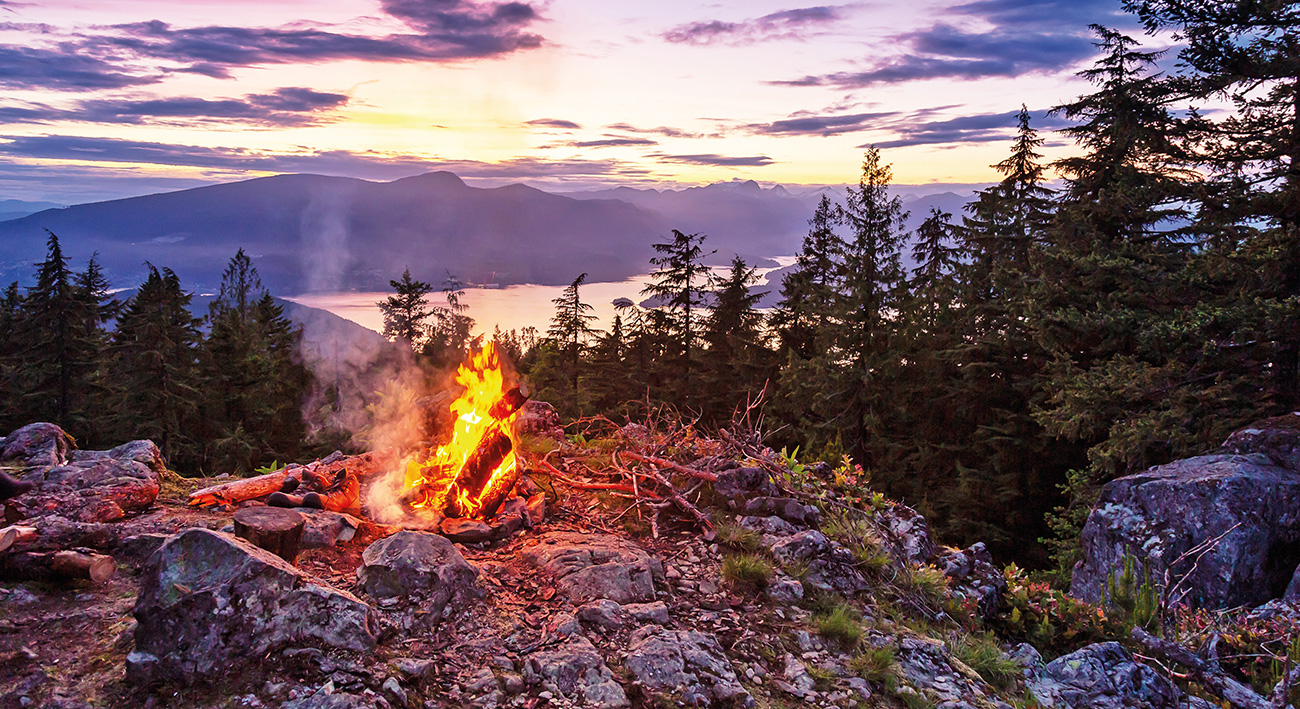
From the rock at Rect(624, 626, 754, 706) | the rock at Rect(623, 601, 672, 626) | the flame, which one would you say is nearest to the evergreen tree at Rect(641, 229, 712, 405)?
the flame

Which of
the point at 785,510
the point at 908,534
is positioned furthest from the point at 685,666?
the point at 908,534

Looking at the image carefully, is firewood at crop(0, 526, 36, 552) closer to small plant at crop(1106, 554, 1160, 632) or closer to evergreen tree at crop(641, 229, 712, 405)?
small plant at crop(1106, 554, 1160, 632)

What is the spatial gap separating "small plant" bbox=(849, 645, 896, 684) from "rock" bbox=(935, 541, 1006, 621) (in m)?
1.68

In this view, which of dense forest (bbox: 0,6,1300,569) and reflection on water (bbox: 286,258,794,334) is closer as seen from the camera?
dense forest (bbox: 0,6,1300,569)

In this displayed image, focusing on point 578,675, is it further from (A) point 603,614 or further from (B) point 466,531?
(B) point 466,531

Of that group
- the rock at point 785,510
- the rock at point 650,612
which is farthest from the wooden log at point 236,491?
the rock at point 785,510

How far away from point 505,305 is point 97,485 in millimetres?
62637

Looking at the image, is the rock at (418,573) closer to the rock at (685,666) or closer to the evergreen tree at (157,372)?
the rock at (685,666)

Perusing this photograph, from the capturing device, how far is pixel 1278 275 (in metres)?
11.8

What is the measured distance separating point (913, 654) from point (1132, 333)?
1339cm

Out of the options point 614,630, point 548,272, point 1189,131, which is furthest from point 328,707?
point 548,272

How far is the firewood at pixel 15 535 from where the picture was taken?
13.9 ft

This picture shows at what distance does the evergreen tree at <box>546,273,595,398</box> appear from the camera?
116 feet

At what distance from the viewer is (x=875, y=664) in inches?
175
